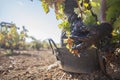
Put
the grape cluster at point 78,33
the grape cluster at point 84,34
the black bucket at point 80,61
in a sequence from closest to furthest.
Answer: the grape cluster at point 84,34, the grape cluster at point 78,33, the black bucket at point 80,61

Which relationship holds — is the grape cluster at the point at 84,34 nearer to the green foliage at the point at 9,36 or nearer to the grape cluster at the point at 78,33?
the grape cluster at the point at 78,33

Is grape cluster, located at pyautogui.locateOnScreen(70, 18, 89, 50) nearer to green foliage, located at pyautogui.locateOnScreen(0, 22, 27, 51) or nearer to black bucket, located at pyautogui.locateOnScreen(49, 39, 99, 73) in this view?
black bucket, located at pyautogui.locateOnScreen(49, 39, 99, 73)

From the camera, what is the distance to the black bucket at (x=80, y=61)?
3.62 m

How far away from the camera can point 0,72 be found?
5.04 metres

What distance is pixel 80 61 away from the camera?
12.2 feet

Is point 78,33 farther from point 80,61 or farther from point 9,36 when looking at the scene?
point 9,36

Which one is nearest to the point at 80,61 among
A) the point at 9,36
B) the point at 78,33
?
the point at 78,33

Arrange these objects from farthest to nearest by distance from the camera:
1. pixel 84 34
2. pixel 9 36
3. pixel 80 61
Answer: pixel 9 36, pixel 80 61, pixel 84 34

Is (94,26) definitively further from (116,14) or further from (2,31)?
(2,31)


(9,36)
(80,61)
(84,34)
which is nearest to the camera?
(84,34)

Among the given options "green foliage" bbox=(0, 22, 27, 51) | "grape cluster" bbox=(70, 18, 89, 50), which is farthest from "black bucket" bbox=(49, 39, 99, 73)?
"green foliage" bbox=(0, 22, 27, 51)

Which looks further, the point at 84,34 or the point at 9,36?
the point at 9,36

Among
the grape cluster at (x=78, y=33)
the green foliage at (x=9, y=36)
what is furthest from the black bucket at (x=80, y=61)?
the green foliage at (x=9, y=36)

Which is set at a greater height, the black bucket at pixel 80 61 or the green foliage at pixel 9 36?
the green foliage at pixel 9 36
